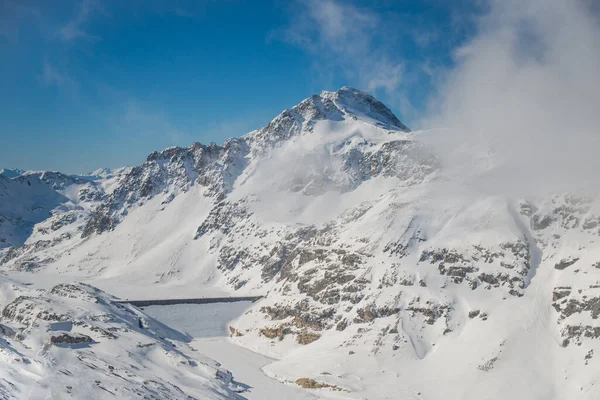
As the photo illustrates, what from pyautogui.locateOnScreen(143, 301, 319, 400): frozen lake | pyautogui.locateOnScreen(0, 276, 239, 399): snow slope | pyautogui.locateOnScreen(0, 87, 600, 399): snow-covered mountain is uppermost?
pyautogui.locateOnScreen(0, 87, 600, 399): snow-covered mountain

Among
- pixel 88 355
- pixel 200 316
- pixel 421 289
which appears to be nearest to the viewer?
pixel 88 355

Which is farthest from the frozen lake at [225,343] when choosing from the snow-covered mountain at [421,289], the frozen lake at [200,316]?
the snow-covered mountain at [421,289]

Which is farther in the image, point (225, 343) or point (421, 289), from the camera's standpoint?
point (225, 343)

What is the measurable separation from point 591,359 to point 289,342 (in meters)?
50.4

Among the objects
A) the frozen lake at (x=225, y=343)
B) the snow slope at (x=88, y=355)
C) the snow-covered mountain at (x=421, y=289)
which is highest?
the snow-covered mountain at (x=421, y=289)

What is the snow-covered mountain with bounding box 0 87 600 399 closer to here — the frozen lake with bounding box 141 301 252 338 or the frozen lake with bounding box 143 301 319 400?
the frozen lake with bounding box 143 301 319 400

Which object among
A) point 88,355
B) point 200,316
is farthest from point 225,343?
point 88,355

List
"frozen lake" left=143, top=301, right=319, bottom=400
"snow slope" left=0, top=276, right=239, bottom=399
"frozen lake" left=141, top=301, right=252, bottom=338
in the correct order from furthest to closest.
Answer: "frozen lake" left=141, top=301, right=252, bottom=338 < "frozen lake" left=143, top=301, right=319, bottom=400 < "snow slope" left=0, top=276, right=239, bottom=399

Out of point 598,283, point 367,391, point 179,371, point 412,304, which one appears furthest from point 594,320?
point 179,371

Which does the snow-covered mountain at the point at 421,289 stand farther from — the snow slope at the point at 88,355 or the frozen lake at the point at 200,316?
the snow slope at the point at 88,355

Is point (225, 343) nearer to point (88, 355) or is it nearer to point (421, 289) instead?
point (421, 289)

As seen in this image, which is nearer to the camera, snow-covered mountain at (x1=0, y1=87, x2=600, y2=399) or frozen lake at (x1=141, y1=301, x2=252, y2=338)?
snow-covered mountain at (x1=0, y1=87, x2=600, y2=399)

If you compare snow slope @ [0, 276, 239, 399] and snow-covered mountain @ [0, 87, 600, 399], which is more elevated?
snow-covered mountain @ [0, 87, 600, 399]

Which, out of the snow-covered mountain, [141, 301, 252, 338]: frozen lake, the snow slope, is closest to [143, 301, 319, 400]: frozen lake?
[141, 301, 252, 338]: frozen lake
